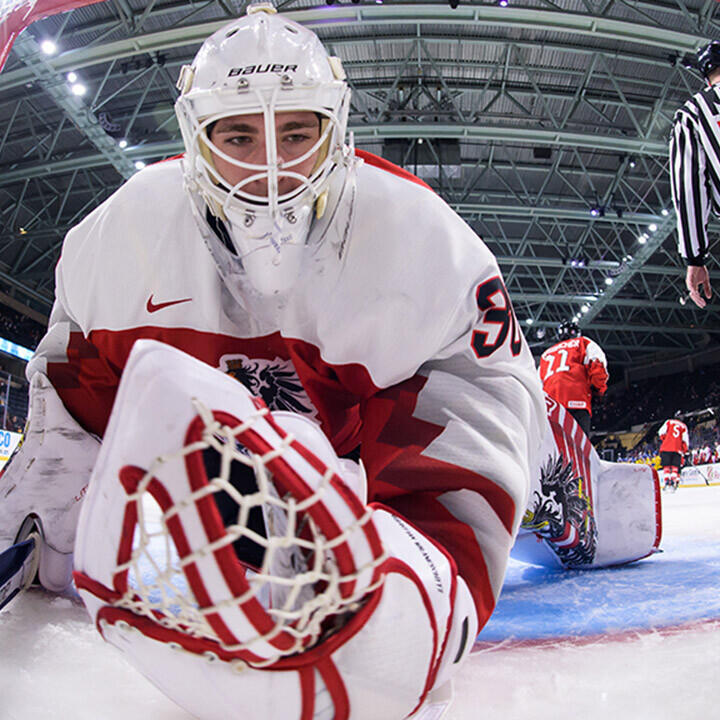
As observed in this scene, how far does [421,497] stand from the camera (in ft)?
3.00

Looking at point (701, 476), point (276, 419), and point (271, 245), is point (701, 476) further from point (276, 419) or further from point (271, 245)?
point (276, 419)

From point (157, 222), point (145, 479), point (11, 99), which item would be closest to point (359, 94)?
point (11, 99)

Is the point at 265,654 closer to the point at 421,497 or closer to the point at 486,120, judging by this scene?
the point at 421,497

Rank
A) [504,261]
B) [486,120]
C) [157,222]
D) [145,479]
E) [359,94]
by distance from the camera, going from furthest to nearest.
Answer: [504,261], [486,120], [359,94], [157,222], [145,479]

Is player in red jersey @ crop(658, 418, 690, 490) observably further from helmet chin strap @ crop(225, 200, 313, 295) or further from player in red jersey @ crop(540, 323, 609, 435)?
helmet chin strap @ crop(225, 200, 313, 295)

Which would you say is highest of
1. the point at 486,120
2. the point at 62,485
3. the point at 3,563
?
the point at 486,120

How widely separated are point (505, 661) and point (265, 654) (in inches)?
21.8

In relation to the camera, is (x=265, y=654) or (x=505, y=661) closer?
(x=265, y=654)

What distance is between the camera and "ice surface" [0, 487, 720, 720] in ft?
Result: 2.56

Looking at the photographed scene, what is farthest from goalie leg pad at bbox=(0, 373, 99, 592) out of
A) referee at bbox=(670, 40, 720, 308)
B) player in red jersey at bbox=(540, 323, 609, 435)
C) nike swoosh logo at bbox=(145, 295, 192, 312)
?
player in red jersey at bbox=(540, 323, 609, 435)

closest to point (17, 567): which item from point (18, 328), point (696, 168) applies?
point (696, 168)

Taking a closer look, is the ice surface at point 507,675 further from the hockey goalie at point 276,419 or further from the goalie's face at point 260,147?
the goalie's face at point 260,147

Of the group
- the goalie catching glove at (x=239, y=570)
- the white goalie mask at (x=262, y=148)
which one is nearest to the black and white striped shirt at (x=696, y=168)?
the white goalie mask at (x=262, y=148)

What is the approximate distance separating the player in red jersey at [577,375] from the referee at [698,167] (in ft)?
5.16
